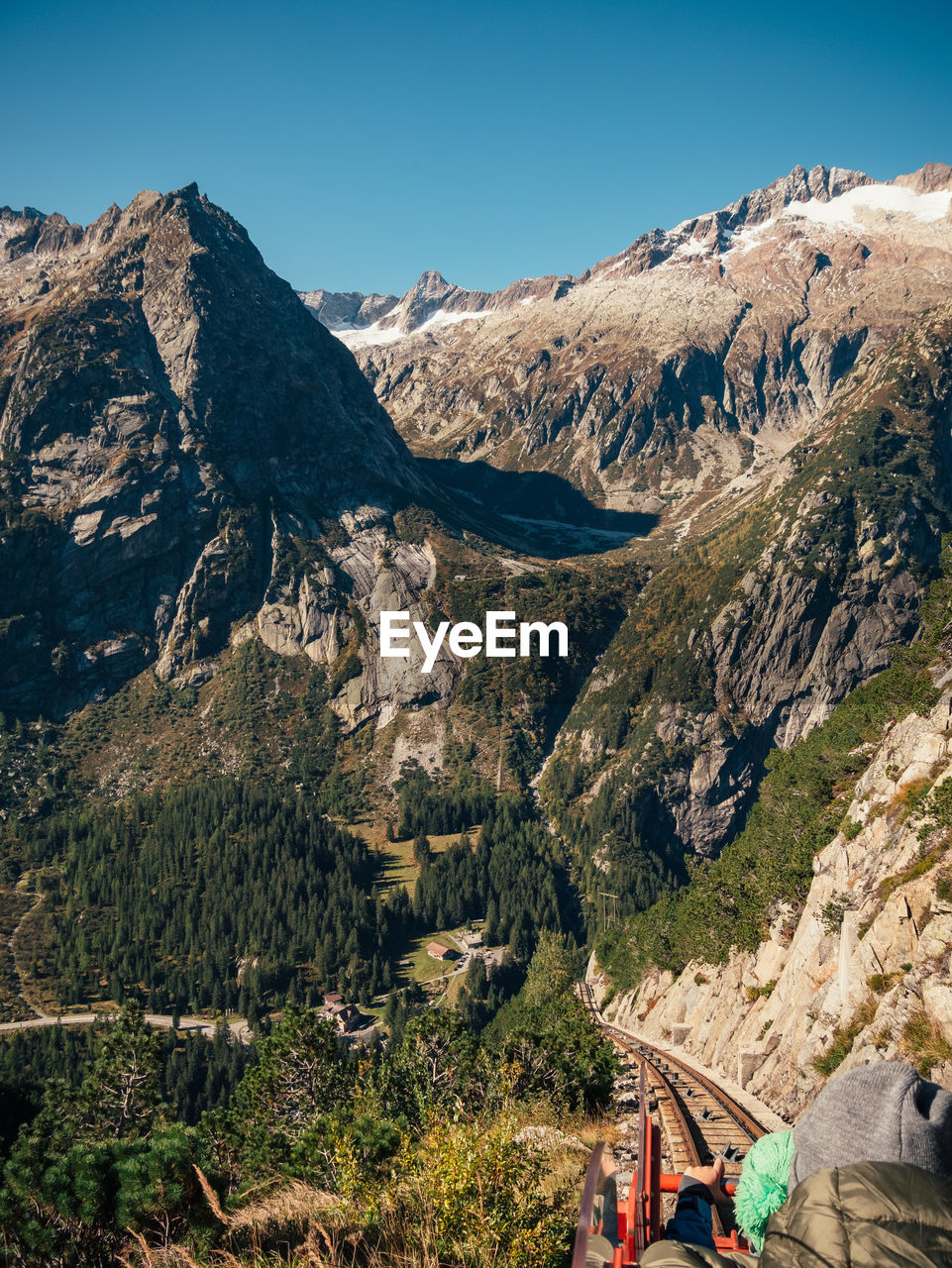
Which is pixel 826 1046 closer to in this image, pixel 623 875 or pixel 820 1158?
pixel 820 1158

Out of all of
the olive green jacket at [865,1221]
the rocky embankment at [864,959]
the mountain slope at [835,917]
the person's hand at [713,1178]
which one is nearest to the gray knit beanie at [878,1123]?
the olive green jacket at [865,1221]

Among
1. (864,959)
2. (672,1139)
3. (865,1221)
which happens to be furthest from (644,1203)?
(864,959)

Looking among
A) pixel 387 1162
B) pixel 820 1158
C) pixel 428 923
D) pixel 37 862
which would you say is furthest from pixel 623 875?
pixel 820 1158

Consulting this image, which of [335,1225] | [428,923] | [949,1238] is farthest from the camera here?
[428,923]

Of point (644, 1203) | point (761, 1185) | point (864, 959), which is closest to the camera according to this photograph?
point (644, 1203)

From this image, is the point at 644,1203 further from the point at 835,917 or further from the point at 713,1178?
the point at 835,917

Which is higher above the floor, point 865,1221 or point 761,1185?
point 865,1221

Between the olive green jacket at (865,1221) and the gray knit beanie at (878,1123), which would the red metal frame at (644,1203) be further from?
the olive green jacket at (865,1221)
